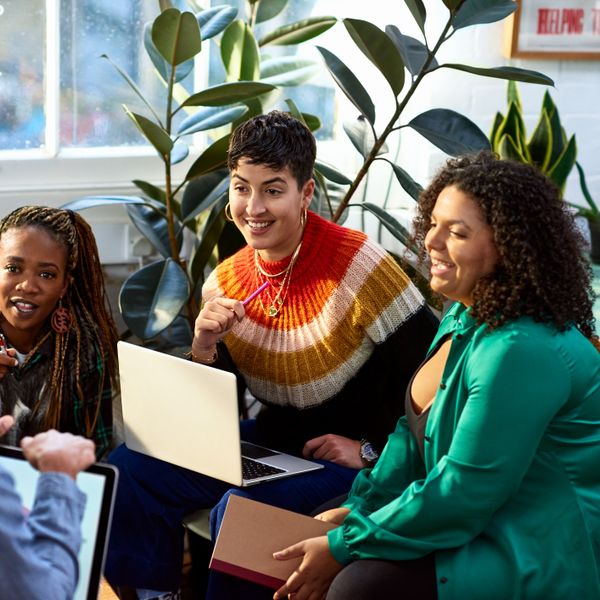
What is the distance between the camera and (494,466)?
4.69 feet

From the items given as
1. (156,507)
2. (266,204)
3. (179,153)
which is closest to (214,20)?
(179,153)

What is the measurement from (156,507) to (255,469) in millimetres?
203

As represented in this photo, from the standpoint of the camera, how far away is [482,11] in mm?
2166

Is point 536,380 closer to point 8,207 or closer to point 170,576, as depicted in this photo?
point 170,576

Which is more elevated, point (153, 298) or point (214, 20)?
point (214, 20)

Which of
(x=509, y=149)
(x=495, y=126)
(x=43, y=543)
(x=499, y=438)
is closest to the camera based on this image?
(x=43, y=543)

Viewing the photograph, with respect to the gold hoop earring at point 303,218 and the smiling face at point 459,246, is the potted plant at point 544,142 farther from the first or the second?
the smiling face at point 459,246

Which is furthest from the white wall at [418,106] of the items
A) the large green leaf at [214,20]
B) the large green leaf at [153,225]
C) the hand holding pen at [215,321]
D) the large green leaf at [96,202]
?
the hand holding pen at [215,321]

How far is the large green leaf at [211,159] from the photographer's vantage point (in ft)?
7.73

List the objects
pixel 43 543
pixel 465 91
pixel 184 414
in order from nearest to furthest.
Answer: pixel 43 543
pixel 184 414
pixel 465 91

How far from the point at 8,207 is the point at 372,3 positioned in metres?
1.14

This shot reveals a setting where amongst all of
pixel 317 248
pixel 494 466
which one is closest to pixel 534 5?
pixel 317 248

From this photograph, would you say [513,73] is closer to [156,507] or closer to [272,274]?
[272,274]

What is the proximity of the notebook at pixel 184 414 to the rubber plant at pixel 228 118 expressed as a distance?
18.4 inches
